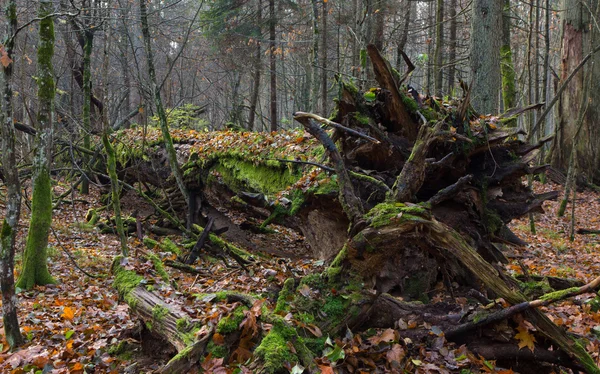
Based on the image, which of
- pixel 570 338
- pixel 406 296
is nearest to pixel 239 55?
pixel 406 296

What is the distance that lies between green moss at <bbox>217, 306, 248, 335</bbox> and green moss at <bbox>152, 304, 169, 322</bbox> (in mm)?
710

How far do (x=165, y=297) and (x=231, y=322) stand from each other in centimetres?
107

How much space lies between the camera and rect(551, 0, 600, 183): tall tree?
13.3m

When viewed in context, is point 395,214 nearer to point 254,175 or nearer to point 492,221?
point 492,221

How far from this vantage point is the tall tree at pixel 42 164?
224 inches

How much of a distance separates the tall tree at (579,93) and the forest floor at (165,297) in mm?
6270

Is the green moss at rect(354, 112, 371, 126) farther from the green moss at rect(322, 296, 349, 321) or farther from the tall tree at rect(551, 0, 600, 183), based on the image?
the tall tree at rect(551, 0, 600, 183)

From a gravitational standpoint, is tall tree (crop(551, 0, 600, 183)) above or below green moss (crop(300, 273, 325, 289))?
above

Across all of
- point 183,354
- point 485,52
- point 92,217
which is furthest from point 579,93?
point 183,354

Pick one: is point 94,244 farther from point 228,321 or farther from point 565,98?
point 565,98

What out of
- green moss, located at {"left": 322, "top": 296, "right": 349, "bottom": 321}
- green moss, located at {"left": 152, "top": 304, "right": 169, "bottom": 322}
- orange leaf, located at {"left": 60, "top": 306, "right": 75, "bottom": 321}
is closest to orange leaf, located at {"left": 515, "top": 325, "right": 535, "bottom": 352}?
green moss, located at {"left": 322, "top": 296, "right": 349, "bottom": 321}

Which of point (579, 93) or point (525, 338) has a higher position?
point (579, 93)

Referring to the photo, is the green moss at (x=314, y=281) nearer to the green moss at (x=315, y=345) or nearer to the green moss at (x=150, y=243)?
the green moss at (x=315, y=345)

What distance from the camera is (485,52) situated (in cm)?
834
